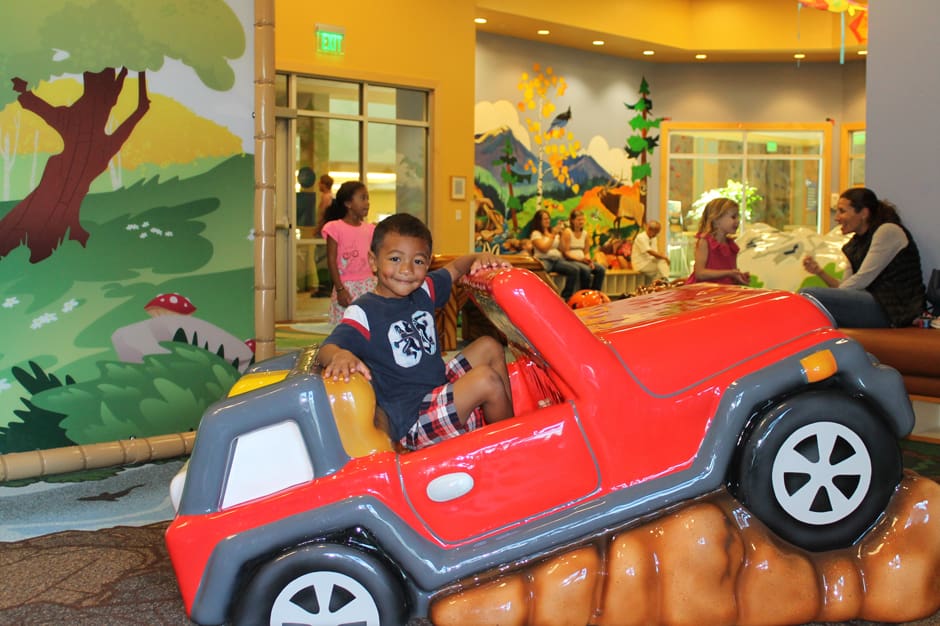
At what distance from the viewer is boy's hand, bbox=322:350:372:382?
2.21m

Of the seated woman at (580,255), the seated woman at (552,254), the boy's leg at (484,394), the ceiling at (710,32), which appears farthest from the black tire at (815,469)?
the ceiling at (710,32)

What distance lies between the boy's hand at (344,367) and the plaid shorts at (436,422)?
0.20m

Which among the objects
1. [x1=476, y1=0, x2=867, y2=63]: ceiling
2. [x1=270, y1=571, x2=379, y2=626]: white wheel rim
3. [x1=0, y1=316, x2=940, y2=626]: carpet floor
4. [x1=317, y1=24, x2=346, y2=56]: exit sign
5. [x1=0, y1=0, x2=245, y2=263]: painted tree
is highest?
[x1=476, y1=0, x2=867, y2=63]: ceiling

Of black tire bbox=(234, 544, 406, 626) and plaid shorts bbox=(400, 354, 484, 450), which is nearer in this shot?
black tire bbox=(234, 544, 406, 626)

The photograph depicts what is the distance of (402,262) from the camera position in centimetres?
247

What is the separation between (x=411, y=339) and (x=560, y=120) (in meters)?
11.6

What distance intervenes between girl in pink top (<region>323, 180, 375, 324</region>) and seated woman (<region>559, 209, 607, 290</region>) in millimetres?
6008

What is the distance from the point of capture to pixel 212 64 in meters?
4.05

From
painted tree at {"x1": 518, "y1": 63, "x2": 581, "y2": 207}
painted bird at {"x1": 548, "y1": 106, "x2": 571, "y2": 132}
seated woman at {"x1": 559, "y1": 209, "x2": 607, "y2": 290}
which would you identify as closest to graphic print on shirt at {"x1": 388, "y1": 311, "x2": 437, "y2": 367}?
seated woman at {"x1": 559, "y1": 209, "x2": 607, "y2": 290}

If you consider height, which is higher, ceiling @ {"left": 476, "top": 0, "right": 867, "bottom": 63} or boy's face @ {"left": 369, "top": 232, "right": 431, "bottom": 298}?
ceiling @ {"left": 476, "top": 0, "right": 867, "bottom": 63}

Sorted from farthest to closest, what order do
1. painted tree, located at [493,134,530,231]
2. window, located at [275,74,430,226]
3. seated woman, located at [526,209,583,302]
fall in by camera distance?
painted tree, located at [493,134,530,231], seated woman, located at [526,209,583,302], window, located at [275,74,430,226]

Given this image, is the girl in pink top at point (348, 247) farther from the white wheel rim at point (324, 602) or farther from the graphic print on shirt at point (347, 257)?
the white wheel rim at point (324, 602)

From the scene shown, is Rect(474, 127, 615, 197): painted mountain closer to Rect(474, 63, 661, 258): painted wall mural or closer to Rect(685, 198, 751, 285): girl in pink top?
Rect(474, 63, 661, 258): painted wall mural

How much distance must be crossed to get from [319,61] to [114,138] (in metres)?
5.94
